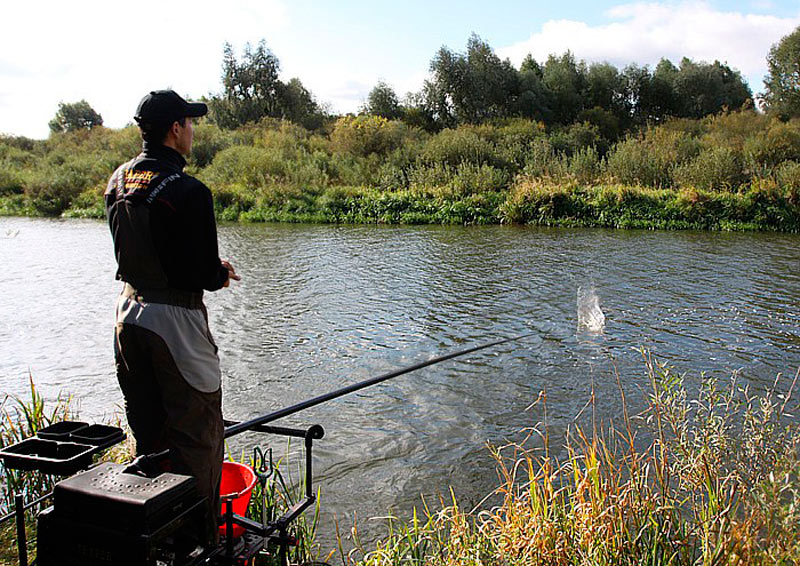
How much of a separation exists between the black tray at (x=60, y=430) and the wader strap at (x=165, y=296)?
1.96 feet

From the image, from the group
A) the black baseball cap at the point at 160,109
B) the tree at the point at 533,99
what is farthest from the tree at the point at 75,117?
the black baseball cap at the point at 160,109

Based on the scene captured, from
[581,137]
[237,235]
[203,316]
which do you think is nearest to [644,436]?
[203,316]

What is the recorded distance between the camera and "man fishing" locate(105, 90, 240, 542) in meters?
2.85

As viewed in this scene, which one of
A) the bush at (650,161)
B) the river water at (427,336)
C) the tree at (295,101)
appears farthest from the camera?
the tree at (295,101)

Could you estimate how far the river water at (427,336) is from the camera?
18.8 ft

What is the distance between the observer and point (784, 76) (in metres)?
37.9

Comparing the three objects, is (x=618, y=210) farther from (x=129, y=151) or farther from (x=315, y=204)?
(x=129, y=151)

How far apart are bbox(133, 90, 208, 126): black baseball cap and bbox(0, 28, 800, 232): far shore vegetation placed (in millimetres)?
19098

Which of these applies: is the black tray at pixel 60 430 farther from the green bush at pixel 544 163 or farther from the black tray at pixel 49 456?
the green bush at pixel 544 163

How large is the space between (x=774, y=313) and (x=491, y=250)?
7.28 meters

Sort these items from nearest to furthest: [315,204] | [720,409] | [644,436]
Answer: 1. [644,436]
2. [720,409]
3. [315,204]

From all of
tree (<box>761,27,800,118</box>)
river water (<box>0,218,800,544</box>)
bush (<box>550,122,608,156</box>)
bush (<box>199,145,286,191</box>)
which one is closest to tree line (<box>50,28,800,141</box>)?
tree (<box>761,27,800,118</box>)

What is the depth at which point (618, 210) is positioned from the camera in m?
21.2

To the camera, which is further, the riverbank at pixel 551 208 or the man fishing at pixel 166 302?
the riverbank at pixel 551 208
